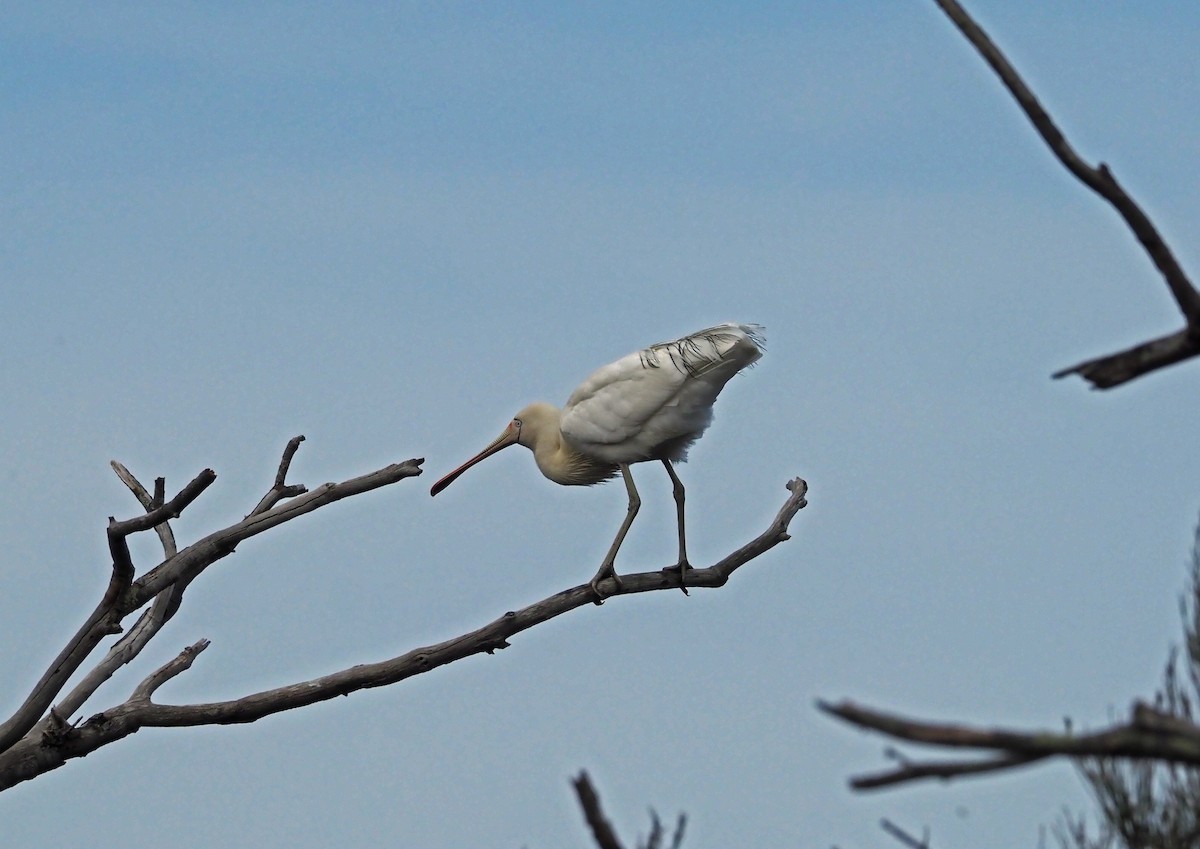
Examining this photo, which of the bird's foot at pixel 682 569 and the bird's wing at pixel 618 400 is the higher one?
the bird's wing at pixel 618 400

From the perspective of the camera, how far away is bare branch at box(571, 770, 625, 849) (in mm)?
3662

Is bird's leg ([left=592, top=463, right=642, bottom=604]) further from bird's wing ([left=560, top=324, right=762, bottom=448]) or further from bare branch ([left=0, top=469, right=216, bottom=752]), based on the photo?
bare branch ([left=0, top=469, right=216, bottom=752])

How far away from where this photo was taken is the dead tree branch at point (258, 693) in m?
8.32

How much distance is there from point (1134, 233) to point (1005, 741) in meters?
1.82

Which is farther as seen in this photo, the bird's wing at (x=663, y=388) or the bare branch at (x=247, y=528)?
the bird's wing at (x=663, y=388)

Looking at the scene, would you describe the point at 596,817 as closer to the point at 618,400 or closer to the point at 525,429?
the point at 618,400

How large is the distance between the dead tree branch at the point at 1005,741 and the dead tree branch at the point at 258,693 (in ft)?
19.2

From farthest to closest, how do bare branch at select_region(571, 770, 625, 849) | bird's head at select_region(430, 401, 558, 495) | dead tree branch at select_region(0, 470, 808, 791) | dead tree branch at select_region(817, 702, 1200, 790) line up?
bird's head at select_region(430, 401, 558, 495) < dead tree branch at select_region(0, 470, 808, 791) < bare branch at select_region(571, 770, 625, 849) < dead tree branch at select_region(817, 702, 1200, 790)

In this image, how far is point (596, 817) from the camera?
12.1 ft

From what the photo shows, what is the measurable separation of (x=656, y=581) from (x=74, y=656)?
10.1 ft

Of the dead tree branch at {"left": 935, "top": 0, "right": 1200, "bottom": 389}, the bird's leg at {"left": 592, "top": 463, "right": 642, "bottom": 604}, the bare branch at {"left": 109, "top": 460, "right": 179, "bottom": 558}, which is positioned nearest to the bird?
the bird's leg at {"left": 592, "top": 463, "right": 642, "bottom": 604}

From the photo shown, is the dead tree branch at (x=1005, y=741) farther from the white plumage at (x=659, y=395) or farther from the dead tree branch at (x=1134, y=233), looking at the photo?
the white plumage at (x=659, y=395)

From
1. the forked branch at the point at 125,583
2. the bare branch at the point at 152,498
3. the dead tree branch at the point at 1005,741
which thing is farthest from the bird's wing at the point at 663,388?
the dead tree branch at the point at 1005,741

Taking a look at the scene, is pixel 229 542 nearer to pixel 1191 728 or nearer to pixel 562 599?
pixel 562 599
